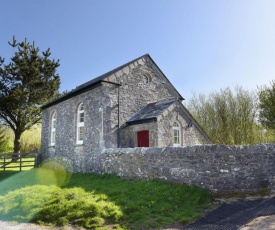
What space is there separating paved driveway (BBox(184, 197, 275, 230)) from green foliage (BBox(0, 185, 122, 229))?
2174 mm

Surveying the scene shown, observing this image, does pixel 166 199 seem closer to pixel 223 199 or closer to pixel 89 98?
pixel 223 199

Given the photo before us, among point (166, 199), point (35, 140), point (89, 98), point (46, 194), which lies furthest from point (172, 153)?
point (35, 140)

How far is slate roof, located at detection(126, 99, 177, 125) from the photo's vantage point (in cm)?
1254

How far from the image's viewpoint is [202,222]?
18.6ft

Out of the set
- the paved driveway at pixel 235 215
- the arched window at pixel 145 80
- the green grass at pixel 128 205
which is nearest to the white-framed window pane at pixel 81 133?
the arched window at pixel 145 80

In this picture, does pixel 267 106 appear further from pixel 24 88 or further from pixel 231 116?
pixel 24 88

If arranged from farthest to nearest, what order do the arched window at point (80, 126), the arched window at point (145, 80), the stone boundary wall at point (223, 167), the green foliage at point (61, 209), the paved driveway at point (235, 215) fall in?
1. the arched window at point (145, 80)
2. the arched window at point (80, 126)
3. the stone boundary wall at point (223, 167)
4. the green foliage at point (61, 209)
5. the paved driveway at point (235, 215)

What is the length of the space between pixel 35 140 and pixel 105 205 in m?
28.5

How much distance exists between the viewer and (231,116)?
1944 cm

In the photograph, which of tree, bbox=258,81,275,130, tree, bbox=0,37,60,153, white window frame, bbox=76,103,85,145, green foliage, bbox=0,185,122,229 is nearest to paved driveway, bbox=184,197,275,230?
green foliage, bbox=0,185,122,229

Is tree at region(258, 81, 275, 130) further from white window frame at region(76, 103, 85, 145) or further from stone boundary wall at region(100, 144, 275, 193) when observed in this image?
white window frame at region(76, 103, 85, 145)

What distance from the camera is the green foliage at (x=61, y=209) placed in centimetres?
602

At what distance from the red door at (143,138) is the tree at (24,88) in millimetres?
15611

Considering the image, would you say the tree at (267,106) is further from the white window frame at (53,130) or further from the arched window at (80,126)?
the white window frame at (53,130)
